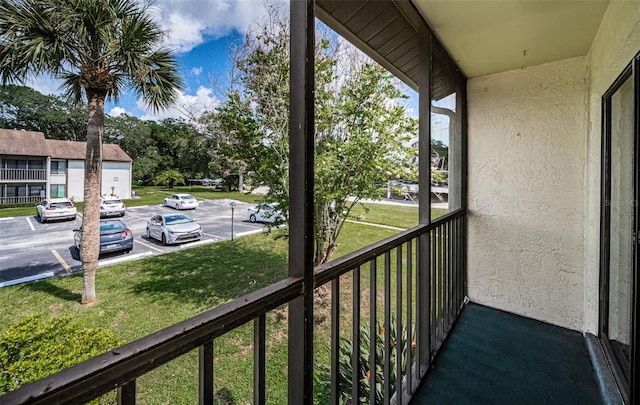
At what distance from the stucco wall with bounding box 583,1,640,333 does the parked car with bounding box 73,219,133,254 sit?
2.27 meters

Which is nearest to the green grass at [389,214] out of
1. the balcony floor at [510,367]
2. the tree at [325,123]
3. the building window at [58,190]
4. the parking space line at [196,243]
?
the tree at [325,123]

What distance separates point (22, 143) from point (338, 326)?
41.4 inches

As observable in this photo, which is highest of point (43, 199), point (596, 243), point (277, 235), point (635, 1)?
point (635, 1)

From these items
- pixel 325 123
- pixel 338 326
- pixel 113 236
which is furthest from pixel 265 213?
pixel 325 123

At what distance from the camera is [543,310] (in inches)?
105

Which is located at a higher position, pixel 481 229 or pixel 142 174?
pixel 142 174

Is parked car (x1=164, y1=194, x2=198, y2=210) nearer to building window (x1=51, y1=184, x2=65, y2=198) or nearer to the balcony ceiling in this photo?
building window (x1=51, y1=184, x2=65, y2=198)

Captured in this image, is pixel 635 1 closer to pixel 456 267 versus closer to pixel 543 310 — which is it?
pixel 456 267

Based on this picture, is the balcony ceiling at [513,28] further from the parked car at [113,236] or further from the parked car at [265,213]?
the parked car at [113,236]

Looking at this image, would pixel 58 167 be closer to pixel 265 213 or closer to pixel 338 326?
pixel 265 213

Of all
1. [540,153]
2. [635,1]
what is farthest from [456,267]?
[635,1]

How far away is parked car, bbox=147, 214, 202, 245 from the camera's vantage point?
70 cm

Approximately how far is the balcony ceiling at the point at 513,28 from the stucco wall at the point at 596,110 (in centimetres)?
13

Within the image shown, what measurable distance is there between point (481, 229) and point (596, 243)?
876mm
